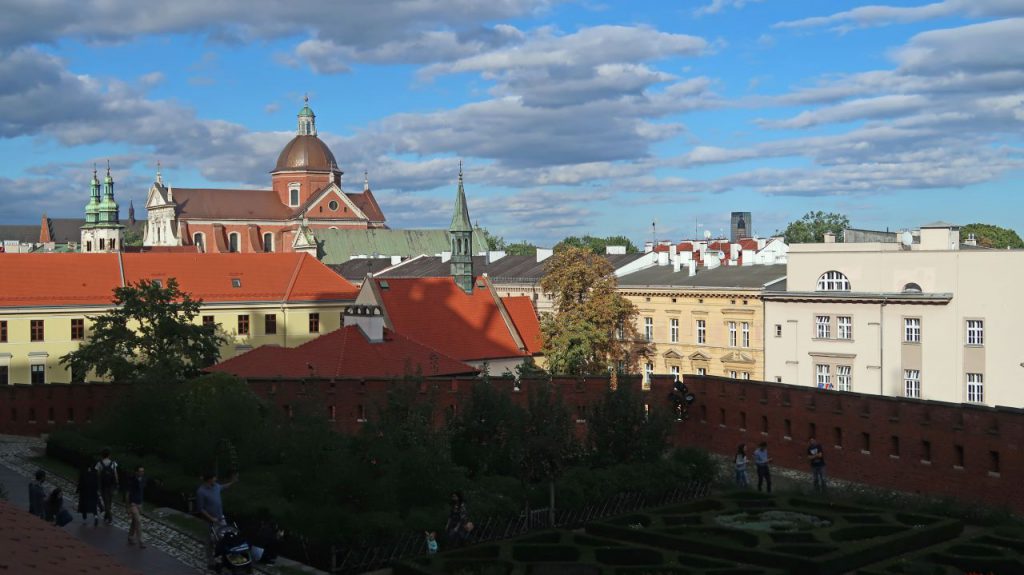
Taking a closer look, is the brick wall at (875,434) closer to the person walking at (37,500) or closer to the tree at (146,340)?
the tree at (146,340)

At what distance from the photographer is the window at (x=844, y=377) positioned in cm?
5388

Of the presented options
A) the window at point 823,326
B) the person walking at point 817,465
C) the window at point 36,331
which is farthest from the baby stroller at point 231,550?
the window at point 36,331

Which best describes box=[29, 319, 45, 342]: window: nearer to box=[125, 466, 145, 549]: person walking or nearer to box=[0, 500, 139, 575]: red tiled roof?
box=[125, 466, 145, 549]: person walking

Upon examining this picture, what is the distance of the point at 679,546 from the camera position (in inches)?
939

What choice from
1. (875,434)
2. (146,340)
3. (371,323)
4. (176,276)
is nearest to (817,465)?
(875,434)

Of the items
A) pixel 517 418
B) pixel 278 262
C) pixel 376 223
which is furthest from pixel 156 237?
pixel 517 418

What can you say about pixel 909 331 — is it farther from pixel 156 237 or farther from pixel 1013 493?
pixel 156 237

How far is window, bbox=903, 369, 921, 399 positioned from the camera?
5122cm

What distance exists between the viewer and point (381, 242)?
12756 centimetres

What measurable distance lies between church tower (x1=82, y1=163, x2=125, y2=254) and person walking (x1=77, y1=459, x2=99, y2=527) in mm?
94590

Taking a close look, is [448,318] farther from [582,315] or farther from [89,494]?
[89,494]

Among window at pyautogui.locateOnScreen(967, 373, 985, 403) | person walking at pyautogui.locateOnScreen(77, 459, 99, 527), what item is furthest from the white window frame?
person walking at pyautogui.locateOnScreen(77, 459, 99, 527)

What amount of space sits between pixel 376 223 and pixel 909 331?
310ft

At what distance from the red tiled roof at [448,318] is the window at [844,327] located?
1559cm
